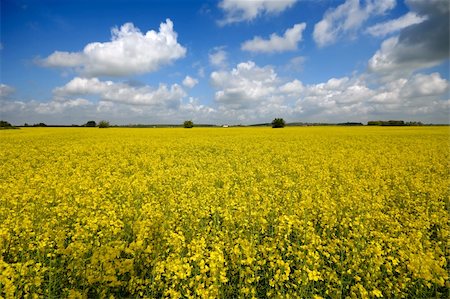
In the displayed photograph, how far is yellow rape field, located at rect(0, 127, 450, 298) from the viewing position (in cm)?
422

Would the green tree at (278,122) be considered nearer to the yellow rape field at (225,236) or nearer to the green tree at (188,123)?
the green tree at (188,123)

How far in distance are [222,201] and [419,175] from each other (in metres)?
10.1

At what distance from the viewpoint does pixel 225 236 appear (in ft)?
18.1

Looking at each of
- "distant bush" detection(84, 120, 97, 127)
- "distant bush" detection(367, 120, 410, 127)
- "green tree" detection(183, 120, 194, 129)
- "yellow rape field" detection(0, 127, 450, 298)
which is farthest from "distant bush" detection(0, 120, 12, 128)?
"distant bush" detection(367, 120, 410, 127)

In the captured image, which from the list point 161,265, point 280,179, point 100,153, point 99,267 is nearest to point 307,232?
point 161,265

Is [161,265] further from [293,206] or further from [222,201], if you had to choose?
[293,206]

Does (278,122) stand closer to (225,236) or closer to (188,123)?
(188,123)

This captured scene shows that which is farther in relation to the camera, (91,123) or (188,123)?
(91,123)

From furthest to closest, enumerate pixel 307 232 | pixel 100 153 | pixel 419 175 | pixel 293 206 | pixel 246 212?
pixel 100 153 → pixel 419 175 → pixel 293 206 → pixel 246 212 → pixel 307 232

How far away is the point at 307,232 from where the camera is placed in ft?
19.2

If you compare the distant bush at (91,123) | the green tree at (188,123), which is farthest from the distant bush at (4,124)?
the green tree at (188,123)

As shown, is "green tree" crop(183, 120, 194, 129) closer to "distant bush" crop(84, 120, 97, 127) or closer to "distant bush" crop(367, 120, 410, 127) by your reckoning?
"distant bush" crop(84, 120, 97, 127)

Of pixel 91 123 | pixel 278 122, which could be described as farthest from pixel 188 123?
pixel 91 123

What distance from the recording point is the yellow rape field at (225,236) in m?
4.22
